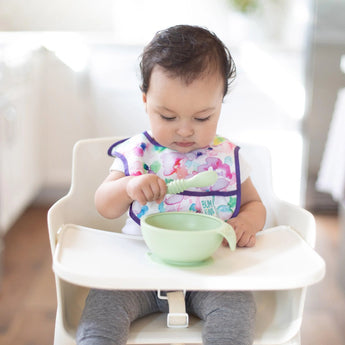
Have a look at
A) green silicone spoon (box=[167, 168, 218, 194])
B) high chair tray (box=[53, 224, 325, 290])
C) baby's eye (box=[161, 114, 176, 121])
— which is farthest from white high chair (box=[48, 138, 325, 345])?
baby's eye (box=[161, 114, 176, 121])

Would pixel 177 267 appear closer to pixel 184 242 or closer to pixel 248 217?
pixel 184 242

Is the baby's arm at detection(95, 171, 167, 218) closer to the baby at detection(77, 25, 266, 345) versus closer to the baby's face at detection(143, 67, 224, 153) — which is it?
the baby at detection(77, 25, 266, 345)

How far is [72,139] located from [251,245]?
82.3 inches

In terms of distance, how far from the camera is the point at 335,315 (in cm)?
194

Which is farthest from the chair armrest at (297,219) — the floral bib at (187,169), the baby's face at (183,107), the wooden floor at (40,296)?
the wooden floor at (40,296)

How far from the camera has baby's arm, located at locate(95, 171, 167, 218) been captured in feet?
3.10

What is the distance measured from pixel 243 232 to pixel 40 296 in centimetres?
123

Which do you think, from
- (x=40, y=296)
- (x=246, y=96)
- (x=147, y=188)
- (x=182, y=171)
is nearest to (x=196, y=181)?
(x=147, y=188)

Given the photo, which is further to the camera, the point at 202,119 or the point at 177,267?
the point at 202,119

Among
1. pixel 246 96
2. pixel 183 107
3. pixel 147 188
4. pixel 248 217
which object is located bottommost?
pixel 246 96

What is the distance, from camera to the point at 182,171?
1.11 metres

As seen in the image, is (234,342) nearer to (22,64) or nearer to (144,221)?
(144,221)

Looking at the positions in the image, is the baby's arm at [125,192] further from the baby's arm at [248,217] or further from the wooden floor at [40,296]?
the wooden floor at [40,296]

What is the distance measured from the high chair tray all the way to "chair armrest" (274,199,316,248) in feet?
0.08
